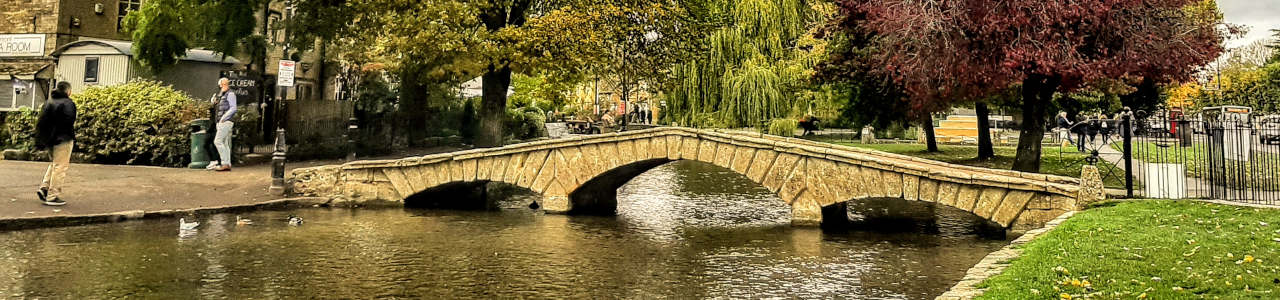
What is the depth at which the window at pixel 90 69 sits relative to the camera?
24.1 m

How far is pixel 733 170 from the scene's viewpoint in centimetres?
1391

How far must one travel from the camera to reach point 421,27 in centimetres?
2050

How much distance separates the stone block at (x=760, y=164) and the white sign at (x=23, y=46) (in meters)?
25.6

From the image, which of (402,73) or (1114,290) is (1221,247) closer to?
(1114,290)

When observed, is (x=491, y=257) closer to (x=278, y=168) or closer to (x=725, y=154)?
(x=725, y=154)

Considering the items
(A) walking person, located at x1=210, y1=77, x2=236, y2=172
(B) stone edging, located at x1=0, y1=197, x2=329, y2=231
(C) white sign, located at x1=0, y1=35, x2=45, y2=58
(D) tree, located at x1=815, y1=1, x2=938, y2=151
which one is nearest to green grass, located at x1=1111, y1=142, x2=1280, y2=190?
(D) tree, located at x1=815, y1=1, x2=938, y2=151

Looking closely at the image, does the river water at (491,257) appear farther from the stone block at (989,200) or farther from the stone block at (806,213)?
the stone block at (989,200)

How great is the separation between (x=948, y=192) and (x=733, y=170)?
11.6 ft

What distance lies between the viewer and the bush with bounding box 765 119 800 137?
94.3 feet

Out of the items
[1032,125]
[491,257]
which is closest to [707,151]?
[491,257]

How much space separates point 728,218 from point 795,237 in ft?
8.57

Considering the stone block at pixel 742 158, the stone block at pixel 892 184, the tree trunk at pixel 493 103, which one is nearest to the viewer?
the stone block at pixel 892 184

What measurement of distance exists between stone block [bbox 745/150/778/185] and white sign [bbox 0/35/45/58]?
1008 inches

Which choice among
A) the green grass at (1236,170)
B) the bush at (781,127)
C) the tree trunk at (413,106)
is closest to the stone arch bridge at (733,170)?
the green grass at (1236,170)
